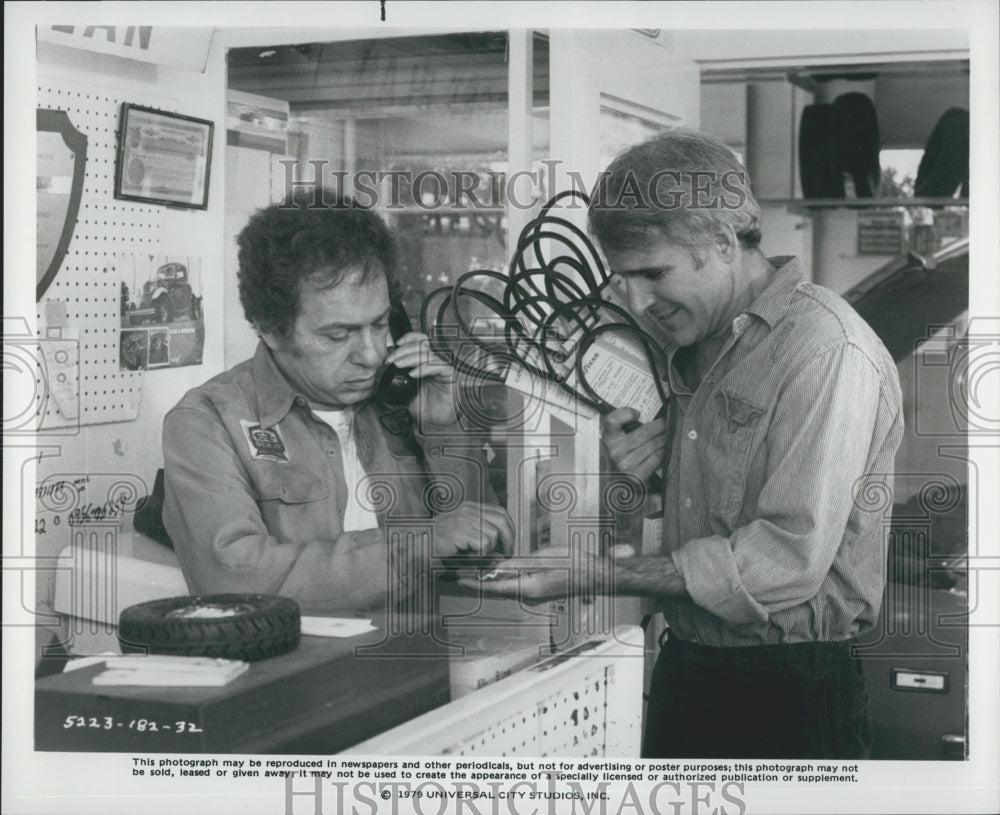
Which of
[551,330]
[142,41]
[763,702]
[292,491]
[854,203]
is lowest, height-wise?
[763,702]

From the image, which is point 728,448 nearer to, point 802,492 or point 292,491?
point 802,492

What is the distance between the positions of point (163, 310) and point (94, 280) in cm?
16

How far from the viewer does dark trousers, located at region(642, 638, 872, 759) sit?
2521mm

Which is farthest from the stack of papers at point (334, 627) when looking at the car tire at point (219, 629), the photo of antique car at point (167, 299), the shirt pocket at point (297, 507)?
the photo of antique car at point (167, 299)

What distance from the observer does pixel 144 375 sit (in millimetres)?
2600

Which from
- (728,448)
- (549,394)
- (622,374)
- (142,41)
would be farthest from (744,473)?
(142,41)

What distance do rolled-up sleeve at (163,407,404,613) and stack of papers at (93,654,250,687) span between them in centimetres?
43

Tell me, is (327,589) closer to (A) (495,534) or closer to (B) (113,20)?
(A) (495,534)

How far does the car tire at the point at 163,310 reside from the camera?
2.61 metres

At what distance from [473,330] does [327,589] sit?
2.13 ft

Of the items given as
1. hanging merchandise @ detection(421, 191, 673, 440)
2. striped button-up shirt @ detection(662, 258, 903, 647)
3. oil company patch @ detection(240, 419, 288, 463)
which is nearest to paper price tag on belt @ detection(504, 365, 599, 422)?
hanging merchandise @ detection(421, 191, 673, 440)

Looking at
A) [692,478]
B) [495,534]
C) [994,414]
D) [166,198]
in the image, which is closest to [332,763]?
[495,534]

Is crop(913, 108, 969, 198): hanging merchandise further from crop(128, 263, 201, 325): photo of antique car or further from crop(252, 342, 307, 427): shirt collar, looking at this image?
→ crop(128, 263, 201, 325): photo of antique car

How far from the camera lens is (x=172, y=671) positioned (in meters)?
2.04
